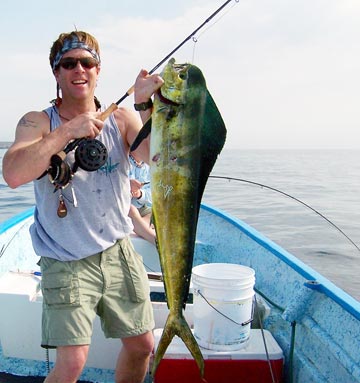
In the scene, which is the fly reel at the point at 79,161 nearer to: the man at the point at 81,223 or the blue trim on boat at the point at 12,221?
the man at the point at 81,223

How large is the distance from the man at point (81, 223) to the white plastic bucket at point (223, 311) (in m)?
0.53

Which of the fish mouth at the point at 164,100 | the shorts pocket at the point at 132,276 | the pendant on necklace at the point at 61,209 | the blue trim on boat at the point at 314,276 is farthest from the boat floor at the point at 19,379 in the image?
the fish mouth at the point at 164,100

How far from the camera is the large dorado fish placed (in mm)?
2229

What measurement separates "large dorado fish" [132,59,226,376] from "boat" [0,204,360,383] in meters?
1.22

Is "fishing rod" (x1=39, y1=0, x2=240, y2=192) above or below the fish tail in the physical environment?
above

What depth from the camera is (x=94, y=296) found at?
290 cm

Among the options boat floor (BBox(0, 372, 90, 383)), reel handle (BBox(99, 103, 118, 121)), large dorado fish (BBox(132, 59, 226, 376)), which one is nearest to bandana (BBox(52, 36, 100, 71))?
reel handle (BBox(99, 103, 118, 121))

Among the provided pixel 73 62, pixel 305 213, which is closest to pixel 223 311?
pixel 73 62

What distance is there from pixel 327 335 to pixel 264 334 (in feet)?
2.14

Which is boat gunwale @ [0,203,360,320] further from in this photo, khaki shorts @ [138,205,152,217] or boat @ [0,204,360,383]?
khaki shorts @ [138,205,152,217]

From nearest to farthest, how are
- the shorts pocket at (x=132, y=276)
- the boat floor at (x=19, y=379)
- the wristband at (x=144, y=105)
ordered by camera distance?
the wristband at (x=144, y=105) < the shorts pocket at (x=132, y=276) < the boat floor at (x=19, y=379)

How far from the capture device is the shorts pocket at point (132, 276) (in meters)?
3.05

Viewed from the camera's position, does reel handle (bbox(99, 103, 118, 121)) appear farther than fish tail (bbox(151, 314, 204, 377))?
Yes

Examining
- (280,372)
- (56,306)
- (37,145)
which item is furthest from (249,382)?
(37,145)
